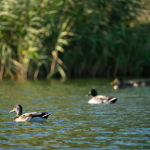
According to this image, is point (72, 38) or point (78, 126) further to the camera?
point (72, 38)

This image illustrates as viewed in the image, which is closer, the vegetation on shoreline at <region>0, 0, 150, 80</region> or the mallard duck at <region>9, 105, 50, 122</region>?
the mallard duck at <region>9, 105, 50, 122</region>

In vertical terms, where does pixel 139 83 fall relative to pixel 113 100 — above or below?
below

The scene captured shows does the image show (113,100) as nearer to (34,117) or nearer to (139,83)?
(34,117)

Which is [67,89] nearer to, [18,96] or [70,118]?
[18,96]

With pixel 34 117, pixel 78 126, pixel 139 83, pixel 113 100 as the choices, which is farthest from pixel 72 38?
pixel 78 126

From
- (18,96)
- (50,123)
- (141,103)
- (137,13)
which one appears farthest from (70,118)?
(137,13)

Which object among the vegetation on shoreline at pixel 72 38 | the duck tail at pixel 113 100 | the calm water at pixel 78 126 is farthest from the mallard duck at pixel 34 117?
the vegetation on shoreline at pixel 72 38

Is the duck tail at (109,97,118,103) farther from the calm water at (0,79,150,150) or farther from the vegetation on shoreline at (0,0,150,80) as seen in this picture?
the vegetation on shoreline at (0,0,150,80)

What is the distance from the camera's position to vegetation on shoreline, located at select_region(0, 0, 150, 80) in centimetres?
2669

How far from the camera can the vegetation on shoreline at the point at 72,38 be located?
2669cm

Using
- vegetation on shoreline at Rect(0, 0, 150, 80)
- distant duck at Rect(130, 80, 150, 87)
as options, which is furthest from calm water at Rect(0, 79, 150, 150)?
vegetation on shoreline at Rect(0, 0, 150, 80)

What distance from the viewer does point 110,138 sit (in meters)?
8.54

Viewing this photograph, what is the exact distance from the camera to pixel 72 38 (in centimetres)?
2775

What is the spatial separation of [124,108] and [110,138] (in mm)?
5024
